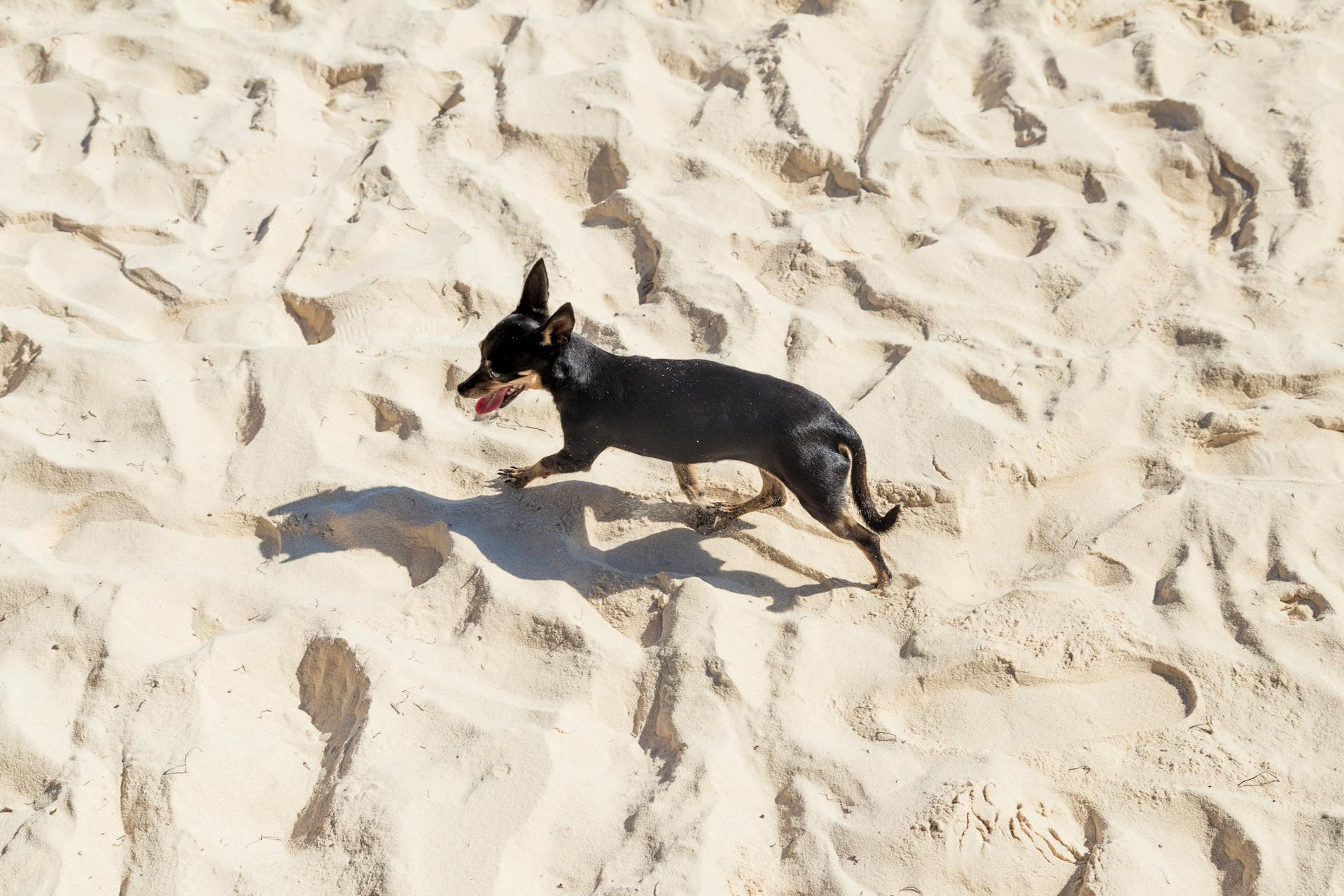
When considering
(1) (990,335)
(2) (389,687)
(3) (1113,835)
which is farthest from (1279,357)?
(2) (389,687)

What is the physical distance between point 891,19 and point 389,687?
4.11 m

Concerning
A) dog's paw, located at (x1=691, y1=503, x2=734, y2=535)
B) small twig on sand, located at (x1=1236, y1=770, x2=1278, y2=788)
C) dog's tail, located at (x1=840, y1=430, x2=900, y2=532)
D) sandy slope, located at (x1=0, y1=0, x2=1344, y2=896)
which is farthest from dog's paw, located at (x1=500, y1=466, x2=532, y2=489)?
small twig on sand, located at (x1=1236, y1=770, x2=1278, y2=788)

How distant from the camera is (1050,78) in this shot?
15.6 feet

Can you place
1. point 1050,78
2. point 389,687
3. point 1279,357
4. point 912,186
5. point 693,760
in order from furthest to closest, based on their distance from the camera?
point 1050,78 < point 912,186 < point 1279,357 < point 389,687 < point 693,760

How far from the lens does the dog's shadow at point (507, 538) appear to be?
127 inches

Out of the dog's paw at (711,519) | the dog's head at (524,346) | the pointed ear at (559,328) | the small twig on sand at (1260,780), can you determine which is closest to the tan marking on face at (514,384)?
the dog's head at (524,346)

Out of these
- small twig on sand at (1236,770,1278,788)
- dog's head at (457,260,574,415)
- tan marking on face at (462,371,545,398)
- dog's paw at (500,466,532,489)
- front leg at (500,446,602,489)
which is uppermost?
dog's head at (457,260,574,415)

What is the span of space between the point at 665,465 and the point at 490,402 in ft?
2.25

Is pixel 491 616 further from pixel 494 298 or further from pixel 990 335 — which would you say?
pixel 990 335

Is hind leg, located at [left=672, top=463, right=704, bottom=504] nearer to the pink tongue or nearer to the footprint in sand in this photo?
the pink tongue

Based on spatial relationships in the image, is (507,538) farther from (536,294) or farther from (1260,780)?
(1260,780)

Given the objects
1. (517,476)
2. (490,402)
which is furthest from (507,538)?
(490,402)

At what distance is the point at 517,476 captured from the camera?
11.3 feet

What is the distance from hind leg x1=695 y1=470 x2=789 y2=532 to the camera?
3.45 metres
